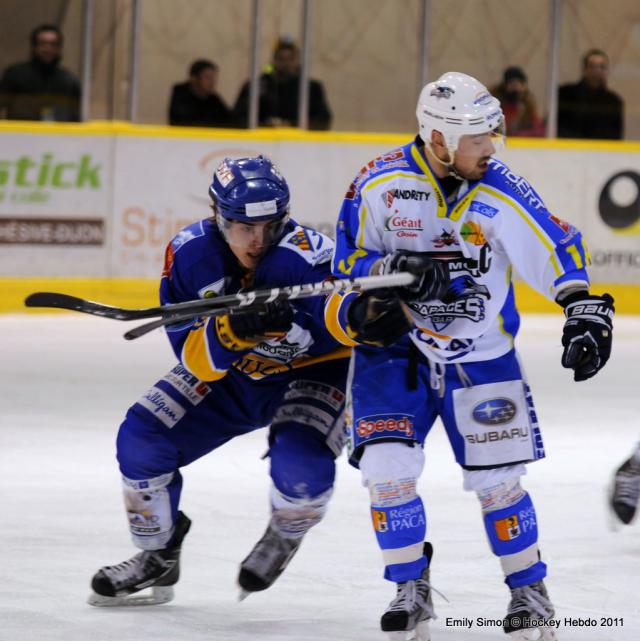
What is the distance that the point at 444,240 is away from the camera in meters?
3.15

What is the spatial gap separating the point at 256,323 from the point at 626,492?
4.46 feet

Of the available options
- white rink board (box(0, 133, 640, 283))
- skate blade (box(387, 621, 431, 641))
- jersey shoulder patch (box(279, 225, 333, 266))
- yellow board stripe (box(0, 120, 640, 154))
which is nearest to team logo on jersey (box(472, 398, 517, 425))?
skate blade (box(387, 621, 431, 641))

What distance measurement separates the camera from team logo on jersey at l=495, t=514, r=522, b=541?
3078mm

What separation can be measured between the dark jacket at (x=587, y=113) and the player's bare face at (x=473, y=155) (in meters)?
6.51

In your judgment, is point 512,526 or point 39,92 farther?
point 39,92

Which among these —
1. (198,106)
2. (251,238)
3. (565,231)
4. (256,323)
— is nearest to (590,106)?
(198,106)

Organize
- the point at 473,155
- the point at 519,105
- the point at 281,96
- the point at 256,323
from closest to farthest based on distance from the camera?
the point at 473,155, the point at 256,323, the point at 281,96, the point at 519,105

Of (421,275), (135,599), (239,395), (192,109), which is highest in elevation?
(192,109)

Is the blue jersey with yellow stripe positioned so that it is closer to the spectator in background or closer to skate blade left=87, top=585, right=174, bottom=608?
skate blade left=87, top=585, right=174, bottom=608

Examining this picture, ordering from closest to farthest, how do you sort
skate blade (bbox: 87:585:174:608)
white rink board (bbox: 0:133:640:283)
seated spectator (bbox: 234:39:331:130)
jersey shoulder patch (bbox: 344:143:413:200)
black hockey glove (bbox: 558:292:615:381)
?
black hockey glove (bbox: 558:292:615:381) → jersey shoulder patch (bbox: 344:143:413:200) → skate blade (bbox: 87:585:174:608) → white rink board (bbox: 0:133:640:283) → seated spectator (bbox: 234:39:331:130)

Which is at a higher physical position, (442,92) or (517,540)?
(442,92)

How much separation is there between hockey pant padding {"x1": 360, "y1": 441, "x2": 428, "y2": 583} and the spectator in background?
22.1 feet

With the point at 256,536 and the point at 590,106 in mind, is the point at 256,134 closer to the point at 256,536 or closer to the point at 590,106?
the point at 590,106

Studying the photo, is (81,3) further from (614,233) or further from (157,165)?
(614,233)
